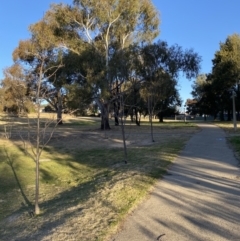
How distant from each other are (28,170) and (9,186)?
2553mm

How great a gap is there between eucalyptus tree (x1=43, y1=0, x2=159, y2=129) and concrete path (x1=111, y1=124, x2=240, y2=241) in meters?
23.3

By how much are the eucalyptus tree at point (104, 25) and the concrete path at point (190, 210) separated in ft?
76.6

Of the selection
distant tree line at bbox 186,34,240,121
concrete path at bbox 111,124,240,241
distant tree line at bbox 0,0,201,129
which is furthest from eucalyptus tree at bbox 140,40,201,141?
concrete path at bbox 111,124,240,241

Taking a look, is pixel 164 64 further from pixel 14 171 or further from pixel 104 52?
pixel 14 171

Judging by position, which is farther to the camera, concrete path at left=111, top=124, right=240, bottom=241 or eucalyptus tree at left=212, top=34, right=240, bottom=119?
eucalyptus tree at left=212, top=34, right=240, bottom=119

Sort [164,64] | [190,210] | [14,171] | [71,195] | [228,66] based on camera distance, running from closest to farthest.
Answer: [190,210]
[71,195]
[14,171]
[164,64]
[228,66]

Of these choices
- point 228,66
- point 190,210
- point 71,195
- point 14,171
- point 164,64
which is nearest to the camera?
point 190,210

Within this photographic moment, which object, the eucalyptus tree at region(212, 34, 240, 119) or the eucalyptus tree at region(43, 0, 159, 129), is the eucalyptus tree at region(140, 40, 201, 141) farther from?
the eucalyptus tree at region(212, 34, 240, 119)

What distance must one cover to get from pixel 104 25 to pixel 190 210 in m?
30.4

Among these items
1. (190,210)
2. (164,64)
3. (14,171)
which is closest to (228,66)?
(164,64)

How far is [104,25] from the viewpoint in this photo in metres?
33.9

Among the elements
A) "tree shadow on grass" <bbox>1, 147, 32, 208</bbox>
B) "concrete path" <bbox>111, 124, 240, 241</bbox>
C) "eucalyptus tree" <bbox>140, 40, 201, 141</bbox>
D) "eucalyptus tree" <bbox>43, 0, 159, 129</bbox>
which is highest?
"eucalyptus tree" <bbox>43, 0, 159, 129</bbox>

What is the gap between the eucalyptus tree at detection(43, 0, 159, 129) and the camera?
106 ft

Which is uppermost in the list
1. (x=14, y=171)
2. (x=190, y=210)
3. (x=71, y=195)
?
(x=190, y=210)
